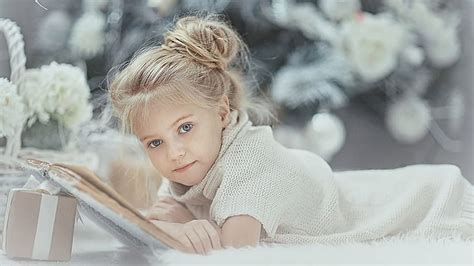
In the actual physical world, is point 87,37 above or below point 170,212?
above

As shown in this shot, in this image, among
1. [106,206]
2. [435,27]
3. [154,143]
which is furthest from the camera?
[435,27]

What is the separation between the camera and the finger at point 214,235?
3.11 ft

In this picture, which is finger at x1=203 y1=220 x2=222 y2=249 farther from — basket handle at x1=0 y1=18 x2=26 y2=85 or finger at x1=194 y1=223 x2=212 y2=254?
basket handle at x1=0 y1=18 x2=26 y2=85

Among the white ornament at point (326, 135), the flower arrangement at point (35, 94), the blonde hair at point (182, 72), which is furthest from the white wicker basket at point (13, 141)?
the white ornament at point (326, 135)

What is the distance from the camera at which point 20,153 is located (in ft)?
3.37

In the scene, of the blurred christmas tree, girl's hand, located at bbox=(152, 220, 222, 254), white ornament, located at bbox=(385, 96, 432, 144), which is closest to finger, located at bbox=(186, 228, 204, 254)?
girl's hand, located at bbox=(152, 220, 222, 254)

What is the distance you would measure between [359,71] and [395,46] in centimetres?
6

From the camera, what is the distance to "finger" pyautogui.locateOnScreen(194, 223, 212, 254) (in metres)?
0.94

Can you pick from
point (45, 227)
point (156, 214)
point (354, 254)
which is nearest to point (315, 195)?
point (354, 254)

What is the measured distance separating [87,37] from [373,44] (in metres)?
0.38

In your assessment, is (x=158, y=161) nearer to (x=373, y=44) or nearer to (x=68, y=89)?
(x=68, y=89)

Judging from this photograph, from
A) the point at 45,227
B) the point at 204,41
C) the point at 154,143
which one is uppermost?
the point at 204,41

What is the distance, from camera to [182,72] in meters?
0.97

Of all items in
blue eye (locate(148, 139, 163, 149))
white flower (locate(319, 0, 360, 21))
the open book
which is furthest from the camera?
white flower (locate(319, 0, 360, 21))
